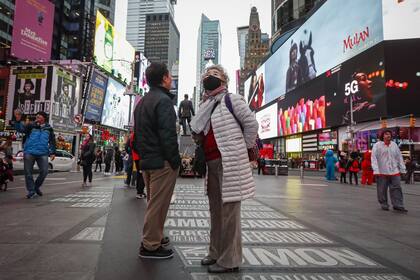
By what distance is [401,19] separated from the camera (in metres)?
29.3

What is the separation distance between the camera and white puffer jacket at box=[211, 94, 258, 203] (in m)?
2.81

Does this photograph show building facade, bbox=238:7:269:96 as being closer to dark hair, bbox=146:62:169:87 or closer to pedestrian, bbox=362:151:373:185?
pedestrian, bbox=362:151:373:185

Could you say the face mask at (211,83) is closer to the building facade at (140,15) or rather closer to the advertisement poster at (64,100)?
the advertisement poster at (64,100)

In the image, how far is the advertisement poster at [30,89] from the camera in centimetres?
4219

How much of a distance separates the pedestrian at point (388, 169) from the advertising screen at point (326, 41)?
1091 inches

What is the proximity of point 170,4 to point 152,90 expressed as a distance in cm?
19782

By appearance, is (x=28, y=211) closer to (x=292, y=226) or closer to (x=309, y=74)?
(x=292, y=226)

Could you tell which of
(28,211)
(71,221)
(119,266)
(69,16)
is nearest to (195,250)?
(119,266)

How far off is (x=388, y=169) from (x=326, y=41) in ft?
122

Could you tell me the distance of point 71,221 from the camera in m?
4.63

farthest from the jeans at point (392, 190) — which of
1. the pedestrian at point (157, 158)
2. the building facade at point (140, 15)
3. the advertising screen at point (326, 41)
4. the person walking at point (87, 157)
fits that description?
the building facade at point (140, 15)

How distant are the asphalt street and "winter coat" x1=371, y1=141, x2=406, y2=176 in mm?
1304

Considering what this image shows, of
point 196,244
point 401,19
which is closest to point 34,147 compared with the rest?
point 196,244

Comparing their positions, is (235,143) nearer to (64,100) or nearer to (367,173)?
(367,173)
